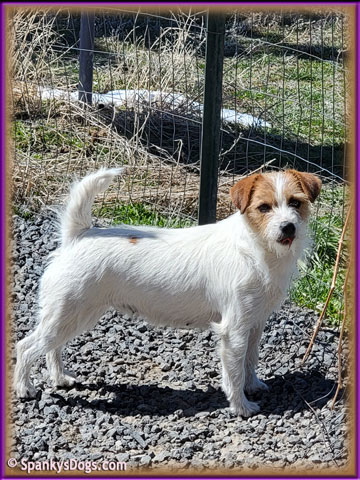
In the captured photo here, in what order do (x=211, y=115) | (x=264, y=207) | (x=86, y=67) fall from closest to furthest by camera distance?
1. (x=264, y=207)
2. (x=211, y=115)
3. (x=86, y=67)

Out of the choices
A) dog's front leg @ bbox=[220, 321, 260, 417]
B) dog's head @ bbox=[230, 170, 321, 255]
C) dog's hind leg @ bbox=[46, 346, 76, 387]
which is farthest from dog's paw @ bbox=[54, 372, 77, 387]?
dog's head @ bbox=[230, 170, 321, 255]

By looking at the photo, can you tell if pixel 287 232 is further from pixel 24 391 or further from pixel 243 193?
pixel 24 391

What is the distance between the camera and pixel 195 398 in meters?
4.84

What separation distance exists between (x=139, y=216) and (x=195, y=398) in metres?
2.38

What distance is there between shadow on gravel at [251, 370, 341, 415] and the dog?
0.56ft

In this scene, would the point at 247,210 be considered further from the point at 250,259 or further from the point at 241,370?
the point at 241,370

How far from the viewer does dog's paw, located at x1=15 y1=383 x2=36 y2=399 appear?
4.79 meters

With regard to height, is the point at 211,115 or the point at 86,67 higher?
the point at 86,67

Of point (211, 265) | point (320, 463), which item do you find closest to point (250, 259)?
point (211, 265)

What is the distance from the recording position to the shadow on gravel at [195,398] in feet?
15.5

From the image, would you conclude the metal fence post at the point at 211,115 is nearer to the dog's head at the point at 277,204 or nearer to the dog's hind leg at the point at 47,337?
the dog's head at the point at 277,204

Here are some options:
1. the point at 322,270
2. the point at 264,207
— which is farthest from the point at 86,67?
the point at 264,207

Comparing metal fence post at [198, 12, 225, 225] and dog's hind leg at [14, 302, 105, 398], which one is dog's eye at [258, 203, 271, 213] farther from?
metal fence post at [198, 12, 225, 225]

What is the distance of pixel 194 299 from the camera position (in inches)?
183
